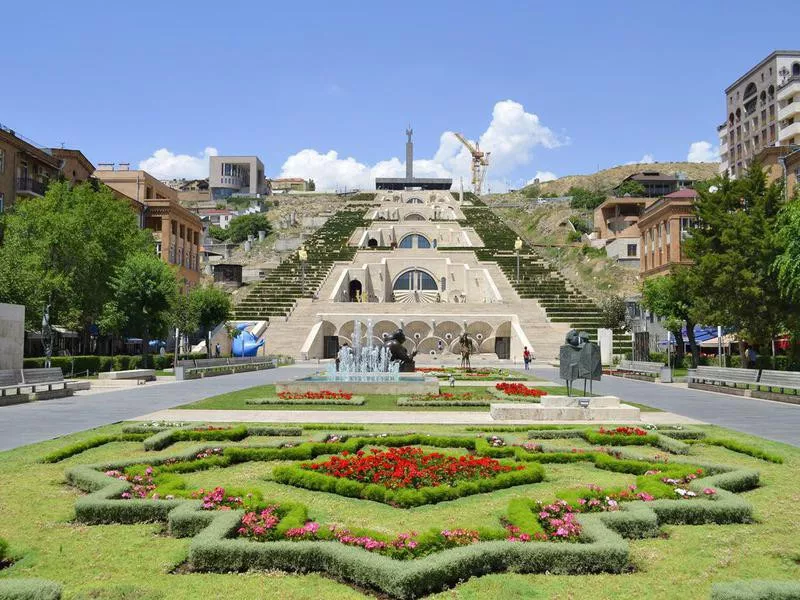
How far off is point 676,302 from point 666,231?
66.5 ft

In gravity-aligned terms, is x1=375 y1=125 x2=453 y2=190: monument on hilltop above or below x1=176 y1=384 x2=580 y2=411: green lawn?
above

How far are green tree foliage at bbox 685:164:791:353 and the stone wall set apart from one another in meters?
24.5

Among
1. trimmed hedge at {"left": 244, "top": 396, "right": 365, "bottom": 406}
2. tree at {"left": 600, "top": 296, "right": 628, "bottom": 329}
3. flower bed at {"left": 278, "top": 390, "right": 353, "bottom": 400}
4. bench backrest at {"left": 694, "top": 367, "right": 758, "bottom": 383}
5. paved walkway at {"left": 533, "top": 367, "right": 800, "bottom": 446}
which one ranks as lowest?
paved walkway at {"left": 533, "top": 367, "right": 800, "bottom": 446}

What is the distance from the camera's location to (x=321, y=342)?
47750mm

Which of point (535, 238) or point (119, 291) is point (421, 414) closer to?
point (119, 291)

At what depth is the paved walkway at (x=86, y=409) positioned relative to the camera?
1227 cm

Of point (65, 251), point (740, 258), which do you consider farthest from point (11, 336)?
point (740, 258)

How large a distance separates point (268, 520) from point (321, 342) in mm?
42147

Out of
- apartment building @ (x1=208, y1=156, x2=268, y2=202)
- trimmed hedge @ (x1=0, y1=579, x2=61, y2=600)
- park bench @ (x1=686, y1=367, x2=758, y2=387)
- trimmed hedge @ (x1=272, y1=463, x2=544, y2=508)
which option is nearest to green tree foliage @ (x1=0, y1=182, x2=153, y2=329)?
trimmed hedge @ (x1=272, y1=463, x2=544, y2=508)

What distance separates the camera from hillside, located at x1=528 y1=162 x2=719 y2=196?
144000 mm

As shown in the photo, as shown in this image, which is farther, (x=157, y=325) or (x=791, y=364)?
(x=157, y=325)

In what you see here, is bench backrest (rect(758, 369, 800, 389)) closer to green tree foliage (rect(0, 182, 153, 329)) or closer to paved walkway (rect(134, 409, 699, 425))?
paved walkway (rect(134, 409, 699, 425))

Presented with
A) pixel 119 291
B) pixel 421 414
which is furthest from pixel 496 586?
pixel 119 291

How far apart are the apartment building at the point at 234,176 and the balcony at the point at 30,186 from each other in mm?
117268
